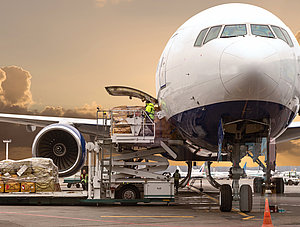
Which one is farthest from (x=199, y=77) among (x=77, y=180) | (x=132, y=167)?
(x=77, y=180)

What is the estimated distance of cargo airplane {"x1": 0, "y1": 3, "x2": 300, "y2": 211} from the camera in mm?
9852

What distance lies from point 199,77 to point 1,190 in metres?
8.28

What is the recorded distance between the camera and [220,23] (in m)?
10.9

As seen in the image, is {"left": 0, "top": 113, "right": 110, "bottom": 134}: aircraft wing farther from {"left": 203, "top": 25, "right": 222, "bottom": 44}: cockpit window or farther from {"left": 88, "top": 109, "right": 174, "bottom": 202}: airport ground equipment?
{"left": 203, "top": 25, "right": 222, "bottom": 44}: cockpit window

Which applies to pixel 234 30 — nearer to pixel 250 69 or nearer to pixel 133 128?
pixel 250 69

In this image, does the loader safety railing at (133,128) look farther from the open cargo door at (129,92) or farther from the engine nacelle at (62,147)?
the engine nacelle at (62,147)

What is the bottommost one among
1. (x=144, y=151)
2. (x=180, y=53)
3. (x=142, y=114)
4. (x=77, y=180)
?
(x=77, y=180)

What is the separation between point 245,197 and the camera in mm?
11797

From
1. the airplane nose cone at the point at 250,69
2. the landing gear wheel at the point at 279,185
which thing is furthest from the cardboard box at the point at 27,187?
the landing gear wheel at the point at 279,185

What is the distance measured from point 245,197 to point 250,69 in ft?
12.0

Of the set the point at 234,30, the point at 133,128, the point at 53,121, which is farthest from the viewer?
the point at 53,121

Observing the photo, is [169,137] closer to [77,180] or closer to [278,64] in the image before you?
[278,64]

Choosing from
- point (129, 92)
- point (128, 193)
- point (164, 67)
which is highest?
point (164, 67)

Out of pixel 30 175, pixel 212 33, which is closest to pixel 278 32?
pixel 212 33
